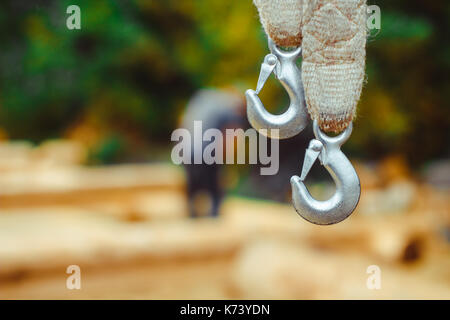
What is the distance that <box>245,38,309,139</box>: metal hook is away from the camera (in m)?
0.66

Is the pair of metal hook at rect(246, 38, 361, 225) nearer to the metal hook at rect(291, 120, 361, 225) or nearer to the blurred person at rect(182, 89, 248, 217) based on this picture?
the metal hook at rect(291, 120, 361, 225)

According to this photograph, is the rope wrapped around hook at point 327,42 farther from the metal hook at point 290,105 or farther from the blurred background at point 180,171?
the blurred background at point 180,171

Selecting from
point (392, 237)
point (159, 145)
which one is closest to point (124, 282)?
point (392, 237)

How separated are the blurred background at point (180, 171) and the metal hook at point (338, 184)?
628mm

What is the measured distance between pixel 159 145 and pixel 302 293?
8237mm

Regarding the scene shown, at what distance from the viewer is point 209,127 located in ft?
13.6

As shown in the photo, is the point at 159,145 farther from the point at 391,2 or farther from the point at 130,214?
A: the point at 391,2

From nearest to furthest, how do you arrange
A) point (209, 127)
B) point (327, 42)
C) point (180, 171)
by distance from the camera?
point (327, 42) < point (209, 127) < point (180, 171)

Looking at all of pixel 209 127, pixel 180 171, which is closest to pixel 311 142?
pixel 209 127

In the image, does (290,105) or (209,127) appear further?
(209,127)

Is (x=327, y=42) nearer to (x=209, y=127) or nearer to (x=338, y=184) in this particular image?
(x=338, y=184)

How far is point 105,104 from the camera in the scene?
9438 mm

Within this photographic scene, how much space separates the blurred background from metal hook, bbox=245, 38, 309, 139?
619 millimetres

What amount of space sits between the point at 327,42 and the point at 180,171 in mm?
5604
